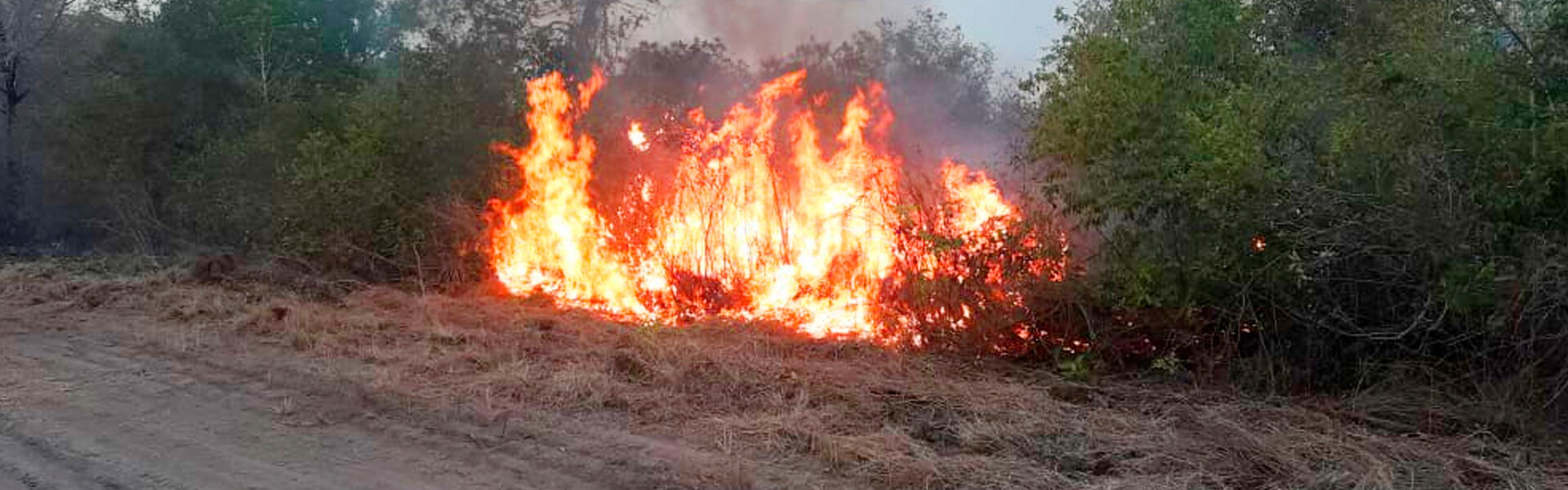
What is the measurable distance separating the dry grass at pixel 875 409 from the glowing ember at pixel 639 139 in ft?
14.1

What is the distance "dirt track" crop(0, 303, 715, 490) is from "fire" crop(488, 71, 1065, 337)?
135 inches

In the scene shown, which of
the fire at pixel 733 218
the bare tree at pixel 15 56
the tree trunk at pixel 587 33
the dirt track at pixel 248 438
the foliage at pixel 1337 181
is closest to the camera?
the dirt track at pixel 248 438

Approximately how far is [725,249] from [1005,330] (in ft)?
11.7

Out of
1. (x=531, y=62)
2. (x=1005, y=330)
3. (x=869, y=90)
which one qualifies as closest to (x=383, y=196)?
(x=869, y=90)

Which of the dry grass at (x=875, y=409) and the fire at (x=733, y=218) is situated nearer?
the dry grass at (x=875, y=409)

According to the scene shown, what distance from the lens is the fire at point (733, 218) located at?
29.7 ft

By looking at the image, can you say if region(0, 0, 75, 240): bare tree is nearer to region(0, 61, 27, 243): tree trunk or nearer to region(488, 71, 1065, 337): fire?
region(0, 61, 27, 243): tree trunk

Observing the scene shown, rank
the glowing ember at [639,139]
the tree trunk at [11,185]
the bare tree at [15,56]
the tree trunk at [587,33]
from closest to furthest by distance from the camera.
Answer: the glowing ember at [639,139]
the bare tree at [15,56]
the tree trunk at [11,185]
the tree trunk at [587,33]

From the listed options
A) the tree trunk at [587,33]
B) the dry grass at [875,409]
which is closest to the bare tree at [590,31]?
the tree trunk at [587,33]

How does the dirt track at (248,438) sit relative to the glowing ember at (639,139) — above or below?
below

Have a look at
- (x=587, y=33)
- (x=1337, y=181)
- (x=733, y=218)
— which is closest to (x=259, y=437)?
(x=733, y=218)

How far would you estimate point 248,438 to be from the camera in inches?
201

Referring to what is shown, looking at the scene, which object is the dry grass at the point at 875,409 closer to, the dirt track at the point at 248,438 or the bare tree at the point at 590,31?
the dirt track at the point at 248,438

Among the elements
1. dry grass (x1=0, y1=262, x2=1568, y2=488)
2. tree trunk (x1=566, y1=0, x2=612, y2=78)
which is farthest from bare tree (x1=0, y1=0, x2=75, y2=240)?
dry grass (x1=0, y1=262, x2=1568, y2=488)
